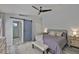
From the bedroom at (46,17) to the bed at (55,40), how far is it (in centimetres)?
4

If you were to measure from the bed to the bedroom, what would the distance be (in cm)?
4

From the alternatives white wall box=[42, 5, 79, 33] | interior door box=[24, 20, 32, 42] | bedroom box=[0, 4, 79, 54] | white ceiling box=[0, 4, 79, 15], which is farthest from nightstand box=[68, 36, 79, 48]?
interior door box=[24, 20, 32, 42]

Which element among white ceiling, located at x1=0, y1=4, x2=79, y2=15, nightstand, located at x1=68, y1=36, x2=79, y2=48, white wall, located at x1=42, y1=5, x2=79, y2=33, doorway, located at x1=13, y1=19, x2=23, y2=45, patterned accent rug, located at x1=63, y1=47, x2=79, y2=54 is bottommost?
patterned accent rug, located at x1=63, y1=47, x2=79, y2=54

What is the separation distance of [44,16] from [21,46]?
53cm

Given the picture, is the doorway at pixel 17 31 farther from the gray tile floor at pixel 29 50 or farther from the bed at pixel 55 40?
the bed at pixel 55 40

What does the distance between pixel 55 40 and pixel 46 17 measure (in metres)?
0.35

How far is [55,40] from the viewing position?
2.22m

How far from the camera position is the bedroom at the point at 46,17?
219 centimetres

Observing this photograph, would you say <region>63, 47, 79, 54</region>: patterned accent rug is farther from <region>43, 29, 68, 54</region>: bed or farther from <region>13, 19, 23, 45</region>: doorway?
<region>13, 19, 23, 45</region>: doorway

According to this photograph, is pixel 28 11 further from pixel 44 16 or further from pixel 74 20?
pixel 74 20

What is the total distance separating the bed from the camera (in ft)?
7.24

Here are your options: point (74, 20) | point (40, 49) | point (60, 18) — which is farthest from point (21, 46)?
point (74, 20)

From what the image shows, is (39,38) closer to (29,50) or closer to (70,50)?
(29,50)
